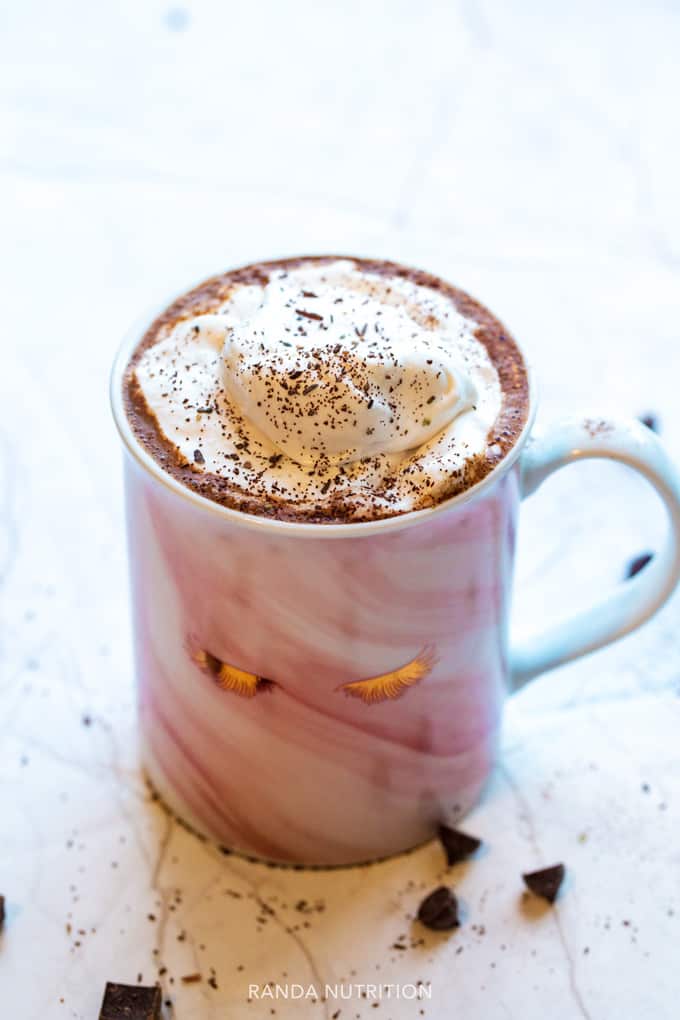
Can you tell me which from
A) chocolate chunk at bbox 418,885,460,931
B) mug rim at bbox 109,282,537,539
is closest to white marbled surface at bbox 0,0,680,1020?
chocolate chunk at bbox 418,885,460,931

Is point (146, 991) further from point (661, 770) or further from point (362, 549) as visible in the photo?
point (661, 770)

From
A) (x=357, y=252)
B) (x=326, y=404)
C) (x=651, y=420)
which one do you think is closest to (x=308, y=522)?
(x=326, y=404)

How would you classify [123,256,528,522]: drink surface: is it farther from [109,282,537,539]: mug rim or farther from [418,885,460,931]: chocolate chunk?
[418,885,460,931]: chocolate chunk

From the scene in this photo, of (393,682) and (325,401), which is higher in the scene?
(325,401)

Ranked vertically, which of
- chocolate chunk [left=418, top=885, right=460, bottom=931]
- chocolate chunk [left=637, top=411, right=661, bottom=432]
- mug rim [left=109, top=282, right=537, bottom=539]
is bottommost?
chocolate chunk [left=418, top=885, right=460, bottom=931]

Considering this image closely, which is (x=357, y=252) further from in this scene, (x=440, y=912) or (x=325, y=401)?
(x=440, y=912)

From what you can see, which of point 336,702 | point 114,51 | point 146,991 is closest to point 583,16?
point 114,51
